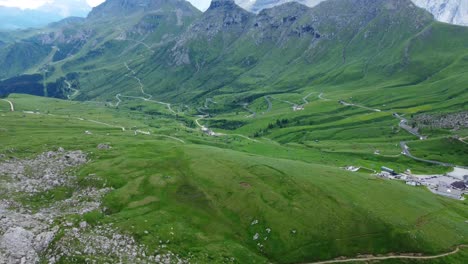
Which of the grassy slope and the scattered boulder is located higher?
the scattered boulder

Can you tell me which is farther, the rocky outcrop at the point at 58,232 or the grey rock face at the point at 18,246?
the rocky outcrop at the point at 58,232

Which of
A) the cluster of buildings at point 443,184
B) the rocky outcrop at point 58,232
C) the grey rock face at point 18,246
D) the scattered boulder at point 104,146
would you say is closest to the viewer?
the grey rock face at point 18,246

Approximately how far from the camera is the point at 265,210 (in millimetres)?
105188

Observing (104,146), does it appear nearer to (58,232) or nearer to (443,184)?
(58,232)

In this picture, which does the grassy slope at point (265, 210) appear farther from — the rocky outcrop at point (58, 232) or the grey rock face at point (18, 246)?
the grey rock face at point (18, 246)

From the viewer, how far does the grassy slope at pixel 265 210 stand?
93.4 metres

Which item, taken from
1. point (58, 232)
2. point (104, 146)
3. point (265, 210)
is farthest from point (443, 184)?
point (58, 232)

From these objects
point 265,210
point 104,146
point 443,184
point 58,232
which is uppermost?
point 104,146

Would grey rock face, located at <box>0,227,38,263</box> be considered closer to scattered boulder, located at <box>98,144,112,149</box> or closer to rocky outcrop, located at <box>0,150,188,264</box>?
rocky outcrop, located at <box>0,150,188,264</box>

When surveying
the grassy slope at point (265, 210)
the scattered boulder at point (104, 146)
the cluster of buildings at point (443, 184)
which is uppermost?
the scattered boulder at point (104, 146)

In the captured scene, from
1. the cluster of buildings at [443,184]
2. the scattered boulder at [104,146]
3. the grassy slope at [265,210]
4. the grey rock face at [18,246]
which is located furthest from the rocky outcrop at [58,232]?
the cluster of buildings at [443,184]

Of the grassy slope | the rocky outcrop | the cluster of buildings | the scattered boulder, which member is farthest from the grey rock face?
the cluster of buildings

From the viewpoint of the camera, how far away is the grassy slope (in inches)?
3676

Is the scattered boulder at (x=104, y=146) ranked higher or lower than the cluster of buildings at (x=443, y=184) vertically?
higher
